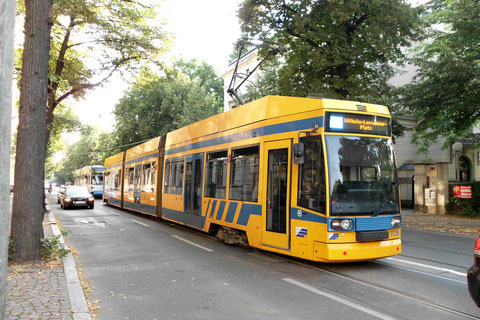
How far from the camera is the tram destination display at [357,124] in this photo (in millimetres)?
6926

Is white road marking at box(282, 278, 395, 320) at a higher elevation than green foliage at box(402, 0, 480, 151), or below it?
below

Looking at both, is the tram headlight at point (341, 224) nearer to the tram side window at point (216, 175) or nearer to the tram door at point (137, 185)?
the tram side window at point (216, 175)

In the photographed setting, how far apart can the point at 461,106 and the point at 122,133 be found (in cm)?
3357

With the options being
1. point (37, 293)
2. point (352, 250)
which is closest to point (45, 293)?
point (37, 293)

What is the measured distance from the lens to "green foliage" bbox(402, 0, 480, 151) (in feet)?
45.9

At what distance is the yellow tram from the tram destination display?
0.02 meters

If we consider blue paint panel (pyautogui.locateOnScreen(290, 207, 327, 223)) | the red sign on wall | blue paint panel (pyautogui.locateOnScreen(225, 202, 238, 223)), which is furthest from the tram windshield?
the red sign on wall

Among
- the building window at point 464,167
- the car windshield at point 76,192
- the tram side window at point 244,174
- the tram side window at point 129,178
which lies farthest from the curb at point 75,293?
the building window at point 464,167

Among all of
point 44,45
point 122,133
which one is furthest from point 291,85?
point 122,133

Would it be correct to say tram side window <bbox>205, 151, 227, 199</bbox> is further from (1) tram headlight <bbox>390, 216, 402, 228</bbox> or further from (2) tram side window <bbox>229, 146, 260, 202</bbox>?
(1) tram headlight <bbox>390, 216, 402, 228</bbox>

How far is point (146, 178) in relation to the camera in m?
17.4

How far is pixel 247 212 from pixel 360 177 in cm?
279

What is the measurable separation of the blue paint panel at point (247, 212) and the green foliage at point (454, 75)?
10023 millimetres

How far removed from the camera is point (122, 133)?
40969mm
